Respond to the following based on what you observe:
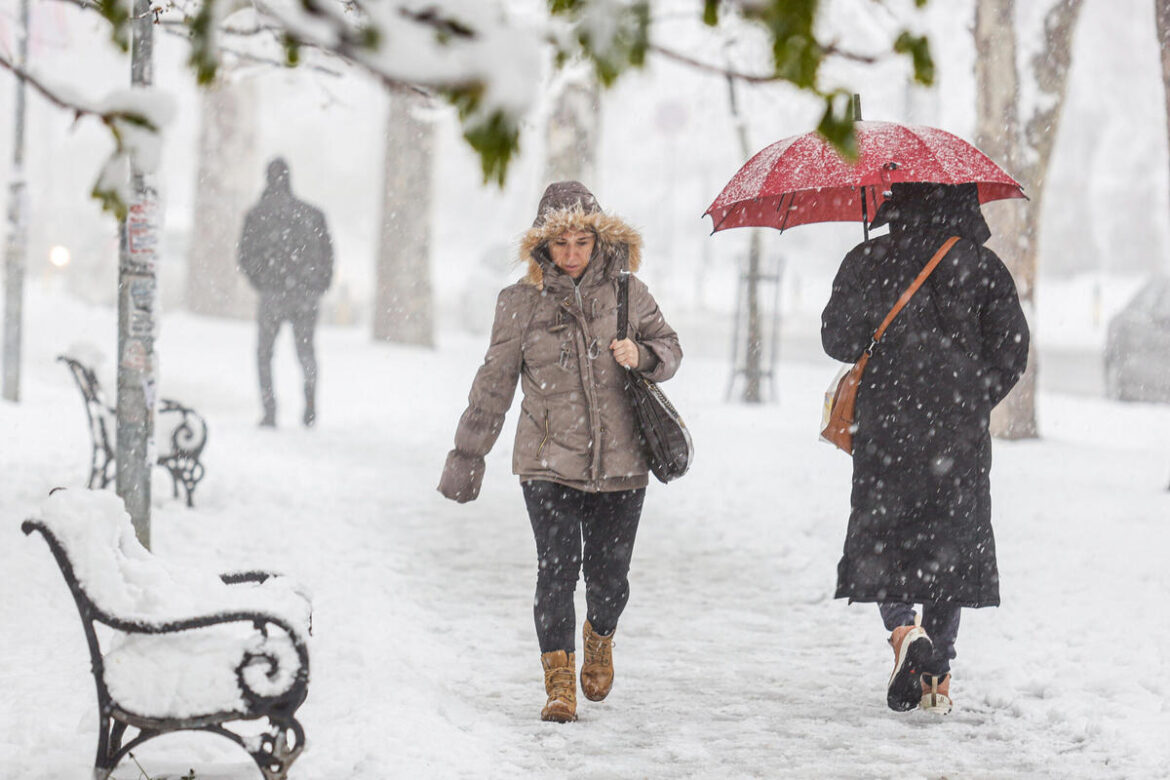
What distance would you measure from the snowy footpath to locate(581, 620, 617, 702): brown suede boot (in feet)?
0.29

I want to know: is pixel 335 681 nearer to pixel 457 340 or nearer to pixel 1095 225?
pixel 457 340

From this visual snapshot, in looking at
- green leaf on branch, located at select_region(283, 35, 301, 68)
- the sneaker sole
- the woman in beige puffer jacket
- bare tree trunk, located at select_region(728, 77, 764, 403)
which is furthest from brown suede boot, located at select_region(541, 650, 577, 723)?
bare tree trunk, located at select_region(728, 77, 764, 403)

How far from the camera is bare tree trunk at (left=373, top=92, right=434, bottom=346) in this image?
60.8ft

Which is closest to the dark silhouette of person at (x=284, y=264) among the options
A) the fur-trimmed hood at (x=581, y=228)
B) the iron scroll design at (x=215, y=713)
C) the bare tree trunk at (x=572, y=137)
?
the bare tree trunk at (x=572, y=137)

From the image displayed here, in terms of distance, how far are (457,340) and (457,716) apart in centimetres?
1667

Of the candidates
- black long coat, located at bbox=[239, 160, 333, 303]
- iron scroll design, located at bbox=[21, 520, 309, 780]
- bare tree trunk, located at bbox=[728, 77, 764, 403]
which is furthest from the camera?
bare tree trunk, located at bbox=[728, 77, 764, 403]

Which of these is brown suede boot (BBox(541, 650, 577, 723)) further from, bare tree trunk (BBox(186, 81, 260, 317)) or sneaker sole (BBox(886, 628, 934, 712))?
bare tree trunk (BBox(186, 81, 260, 317))

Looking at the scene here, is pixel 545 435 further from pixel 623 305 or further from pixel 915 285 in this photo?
pixel 915 285

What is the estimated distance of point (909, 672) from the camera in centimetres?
478

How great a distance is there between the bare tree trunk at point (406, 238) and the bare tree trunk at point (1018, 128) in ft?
29.7

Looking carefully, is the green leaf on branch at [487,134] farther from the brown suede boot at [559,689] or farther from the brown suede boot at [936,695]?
the brown suede boot at [936,695]

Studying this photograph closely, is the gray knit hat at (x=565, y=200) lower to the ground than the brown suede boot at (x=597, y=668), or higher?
higher

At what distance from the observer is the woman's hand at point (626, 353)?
4.69 m

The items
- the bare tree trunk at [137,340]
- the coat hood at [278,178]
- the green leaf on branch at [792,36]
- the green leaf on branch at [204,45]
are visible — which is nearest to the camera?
the green leaf on branch at [792,36]
